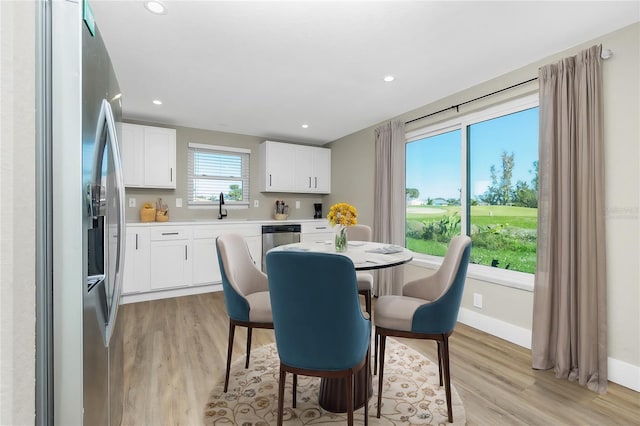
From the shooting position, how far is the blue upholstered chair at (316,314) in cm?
126

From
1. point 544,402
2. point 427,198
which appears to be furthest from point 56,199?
point 427,198

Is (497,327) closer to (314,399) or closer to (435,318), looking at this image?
(435,318)

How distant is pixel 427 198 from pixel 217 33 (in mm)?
2874

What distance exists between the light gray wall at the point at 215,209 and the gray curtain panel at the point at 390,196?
5.93 ft

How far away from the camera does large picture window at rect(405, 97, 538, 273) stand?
9.02ft

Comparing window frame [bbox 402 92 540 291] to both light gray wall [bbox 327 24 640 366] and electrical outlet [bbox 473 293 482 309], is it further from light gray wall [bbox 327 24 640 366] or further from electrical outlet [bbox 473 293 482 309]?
light gray wall [bbox 327 24 640 366]

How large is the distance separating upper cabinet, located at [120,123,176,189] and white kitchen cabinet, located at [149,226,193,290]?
711 mm

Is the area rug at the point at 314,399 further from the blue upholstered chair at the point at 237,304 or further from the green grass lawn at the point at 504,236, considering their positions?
the green grass lawn at the point at 504,236

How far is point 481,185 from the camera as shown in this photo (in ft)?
10.2

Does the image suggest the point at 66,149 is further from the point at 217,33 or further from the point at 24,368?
the point at 217,33

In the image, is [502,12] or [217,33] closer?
[502,12]

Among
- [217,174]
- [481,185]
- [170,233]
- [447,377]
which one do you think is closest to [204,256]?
[170,233]

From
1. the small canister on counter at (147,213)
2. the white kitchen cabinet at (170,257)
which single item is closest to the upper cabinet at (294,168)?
the white kitchen cabinet at (170,257)

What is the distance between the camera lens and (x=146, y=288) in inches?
150
